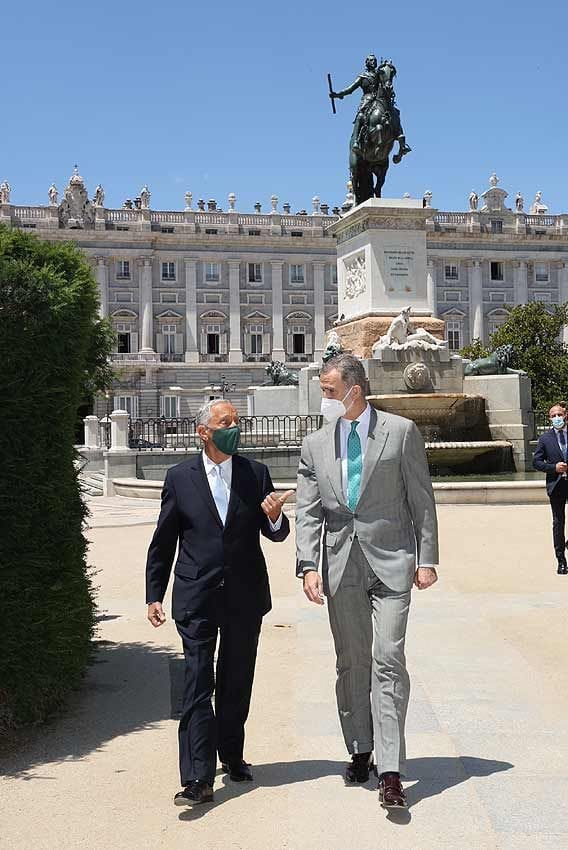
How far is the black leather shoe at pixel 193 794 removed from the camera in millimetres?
3730

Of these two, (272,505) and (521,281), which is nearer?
(272,505)

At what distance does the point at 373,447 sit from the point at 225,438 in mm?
638

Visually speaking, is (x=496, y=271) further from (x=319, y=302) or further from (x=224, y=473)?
(x=224, y=473)

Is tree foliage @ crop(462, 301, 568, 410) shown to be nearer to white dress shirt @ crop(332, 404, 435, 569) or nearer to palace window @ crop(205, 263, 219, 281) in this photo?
white dress shirt @ crop(332, 404, 435, 569)

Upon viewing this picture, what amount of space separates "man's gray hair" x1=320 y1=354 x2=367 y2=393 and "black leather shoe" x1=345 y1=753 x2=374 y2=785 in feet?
5.13

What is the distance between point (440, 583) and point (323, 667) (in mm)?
3022

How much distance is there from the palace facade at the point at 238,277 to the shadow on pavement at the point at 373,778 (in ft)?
230

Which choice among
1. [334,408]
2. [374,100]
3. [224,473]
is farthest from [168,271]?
[334,408]

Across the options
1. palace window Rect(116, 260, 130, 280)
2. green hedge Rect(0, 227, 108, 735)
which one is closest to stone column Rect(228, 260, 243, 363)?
palace window Rect(116, 260, 130, 280)

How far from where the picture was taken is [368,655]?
4.06 meters

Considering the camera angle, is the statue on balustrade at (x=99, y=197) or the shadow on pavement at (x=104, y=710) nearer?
the shadow on pavement at (x=104, y=710)

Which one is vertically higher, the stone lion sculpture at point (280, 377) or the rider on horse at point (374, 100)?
the rider on horse at point (374, 100)

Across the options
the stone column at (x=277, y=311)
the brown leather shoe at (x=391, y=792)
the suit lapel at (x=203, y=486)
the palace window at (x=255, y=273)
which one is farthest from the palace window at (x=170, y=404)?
the brown leather shoe at (x=391, y=792)

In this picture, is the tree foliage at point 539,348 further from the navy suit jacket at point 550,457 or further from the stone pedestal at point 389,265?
the navy suit jacket at point 550,457
